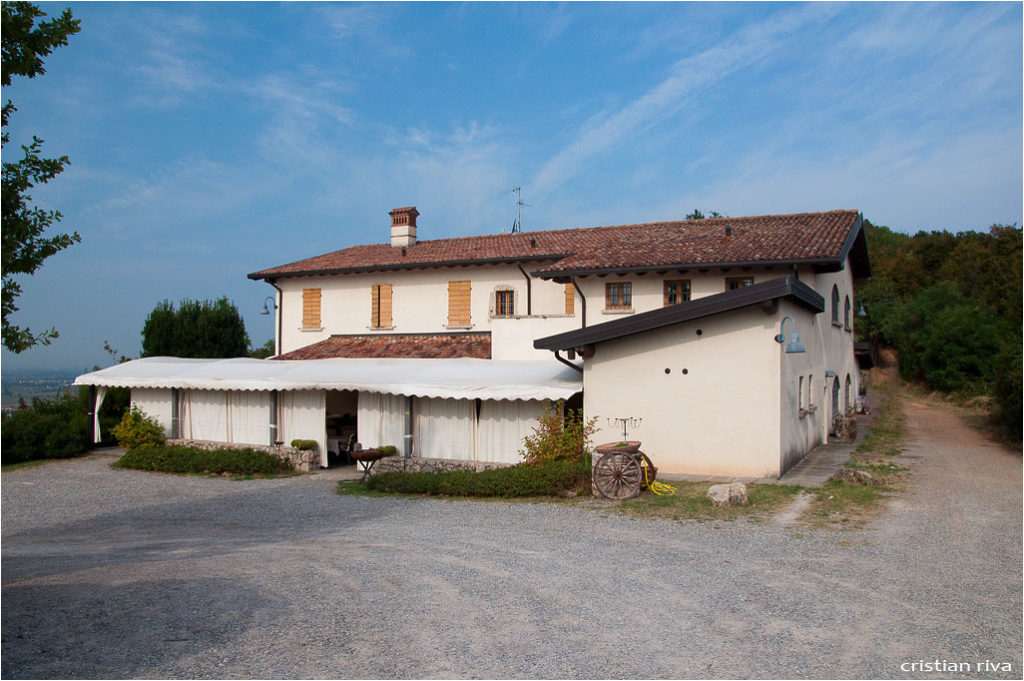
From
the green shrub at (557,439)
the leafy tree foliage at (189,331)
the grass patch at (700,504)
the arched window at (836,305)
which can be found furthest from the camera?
the leafy tree foliage at (189,331)

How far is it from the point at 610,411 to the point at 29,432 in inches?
659

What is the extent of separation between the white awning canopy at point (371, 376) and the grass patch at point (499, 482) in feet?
5.85

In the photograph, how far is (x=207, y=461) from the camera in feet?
58.3

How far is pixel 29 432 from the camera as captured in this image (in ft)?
68.4

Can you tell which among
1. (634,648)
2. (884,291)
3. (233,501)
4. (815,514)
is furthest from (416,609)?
(884,291)

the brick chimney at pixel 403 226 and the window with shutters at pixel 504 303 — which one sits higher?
the brick chimney at pixel 403 226

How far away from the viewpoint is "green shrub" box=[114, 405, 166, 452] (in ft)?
65.6

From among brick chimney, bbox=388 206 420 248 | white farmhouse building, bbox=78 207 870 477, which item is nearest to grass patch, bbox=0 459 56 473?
white farmhouse building, bbox=78 207 870 477

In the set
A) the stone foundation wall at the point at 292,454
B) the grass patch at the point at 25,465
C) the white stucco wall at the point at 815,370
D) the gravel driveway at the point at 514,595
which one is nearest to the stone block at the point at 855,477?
the gravel driveway at the point at 514,595

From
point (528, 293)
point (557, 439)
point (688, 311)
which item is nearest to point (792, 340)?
point (688, 311)

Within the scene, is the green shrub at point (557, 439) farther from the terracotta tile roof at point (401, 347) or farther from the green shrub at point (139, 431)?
the green shrub at point (139, 431)

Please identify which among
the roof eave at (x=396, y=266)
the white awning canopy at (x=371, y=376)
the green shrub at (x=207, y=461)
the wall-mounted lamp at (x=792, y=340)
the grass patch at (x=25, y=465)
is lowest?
the grass patch at (x=25, y=465)

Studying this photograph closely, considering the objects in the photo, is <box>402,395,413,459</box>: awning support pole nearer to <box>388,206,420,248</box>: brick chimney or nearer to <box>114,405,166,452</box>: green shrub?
<box>114,405,166,452</box>: green shrub

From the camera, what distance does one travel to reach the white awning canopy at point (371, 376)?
1525cm
